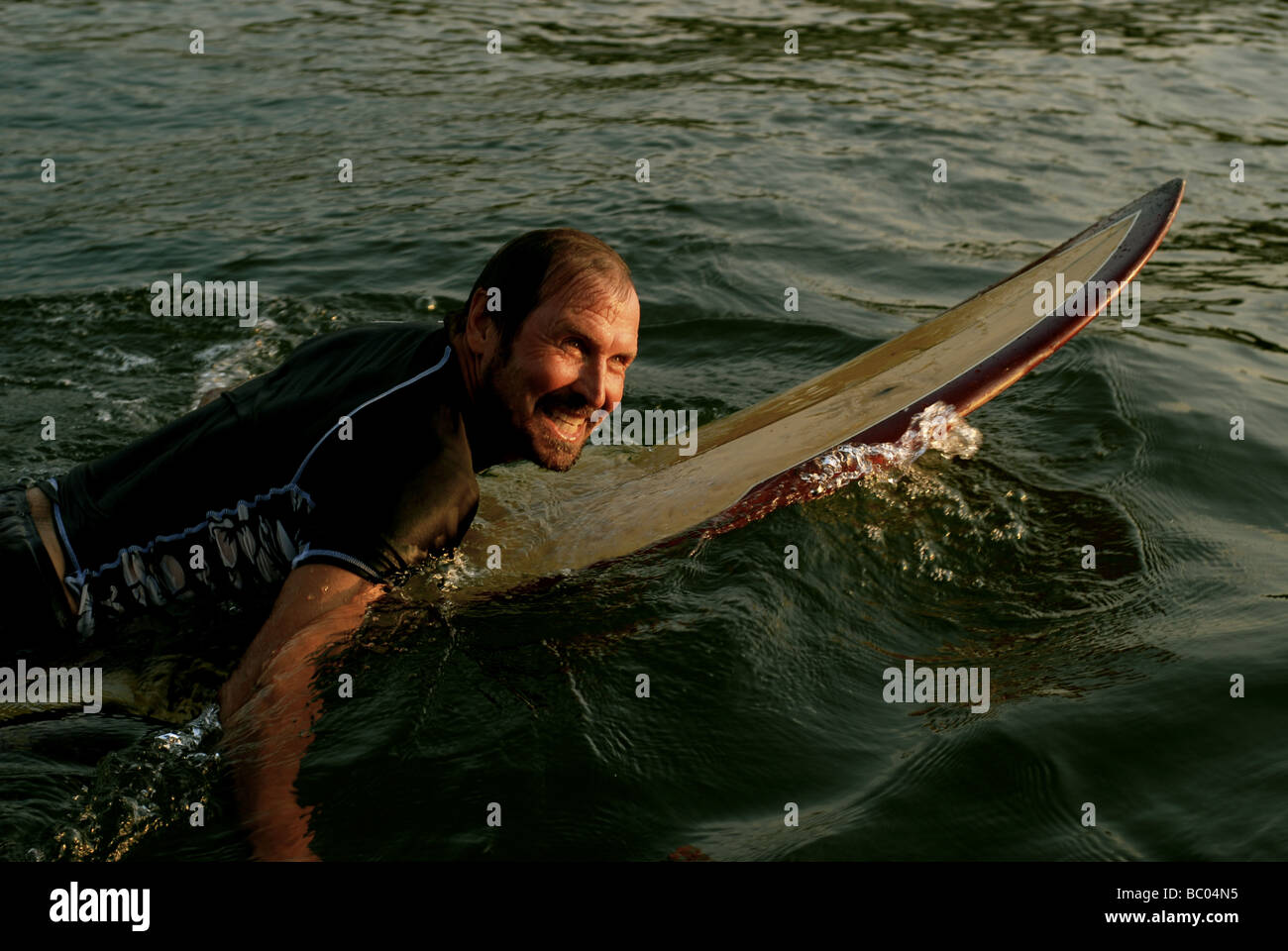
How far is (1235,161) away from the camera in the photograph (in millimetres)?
8734

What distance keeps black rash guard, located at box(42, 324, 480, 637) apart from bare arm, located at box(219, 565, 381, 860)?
70 mm

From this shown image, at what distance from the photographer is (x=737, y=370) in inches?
240

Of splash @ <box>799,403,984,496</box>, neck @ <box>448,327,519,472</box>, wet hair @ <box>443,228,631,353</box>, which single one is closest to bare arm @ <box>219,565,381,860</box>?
neck @ <box>448,327,519,472</box>

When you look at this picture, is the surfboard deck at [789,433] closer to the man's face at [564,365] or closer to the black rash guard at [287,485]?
the man's face at [564,365]

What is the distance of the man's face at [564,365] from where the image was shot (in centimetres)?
319

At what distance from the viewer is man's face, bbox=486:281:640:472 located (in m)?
3.19

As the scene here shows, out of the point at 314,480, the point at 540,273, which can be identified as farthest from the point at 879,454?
the point at 314,480

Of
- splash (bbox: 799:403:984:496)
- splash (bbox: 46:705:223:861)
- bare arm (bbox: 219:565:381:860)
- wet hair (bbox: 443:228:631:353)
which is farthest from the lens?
splash (bbox: 799:403:984:496)

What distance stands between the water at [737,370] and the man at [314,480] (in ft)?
0.82

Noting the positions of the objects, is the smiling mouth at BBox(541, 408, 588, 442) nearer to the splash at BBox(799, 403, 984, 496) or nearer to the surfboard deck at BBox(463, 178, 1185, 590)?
the surfboard deck at BBox(463, 178, 1185, 590)

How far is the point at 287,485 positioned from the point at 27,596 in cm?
80

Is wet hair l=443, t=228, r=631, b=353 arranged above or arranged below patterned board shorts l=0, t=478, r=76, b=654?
above
